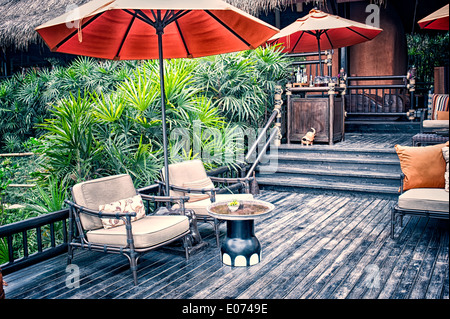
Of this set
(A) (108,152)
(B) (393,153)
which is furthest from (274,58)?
(A) (108,152)

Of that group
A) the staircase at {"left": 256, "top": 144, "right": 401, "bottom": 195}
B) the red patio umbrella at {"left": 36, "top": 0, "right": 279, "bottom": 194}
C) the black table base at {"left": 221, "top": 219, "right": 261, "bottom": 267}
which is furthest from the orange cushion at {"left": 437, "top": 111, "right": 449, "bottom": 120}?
the black table base at {"left": 221, "top": 219, "right": 261, "bottom": 267}

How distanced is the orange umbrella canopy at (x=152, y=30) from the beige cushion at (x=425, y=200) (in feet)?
7.25

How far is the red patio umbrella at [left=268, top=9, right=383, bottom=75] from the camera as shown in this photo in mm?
7264

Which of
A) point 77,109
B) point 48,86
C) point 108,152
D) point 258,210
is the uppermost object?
point 48,86

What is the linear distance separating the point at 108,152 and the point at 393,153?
4505 millimetres

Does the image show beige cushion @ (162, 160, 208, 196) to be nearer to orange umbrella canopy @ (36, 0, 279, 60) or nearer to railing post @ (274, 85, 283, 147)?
orange umbrella canopy @ (36, 0, 279, 60)

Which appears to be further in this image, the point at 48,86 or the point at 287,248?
the point at 48,86

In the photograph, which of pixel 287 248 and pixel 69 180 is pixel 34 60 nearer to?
pixel 69 180

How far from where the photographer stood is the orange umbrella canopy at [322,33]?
7262 mm

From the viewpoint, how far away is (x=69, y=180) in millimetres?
4848

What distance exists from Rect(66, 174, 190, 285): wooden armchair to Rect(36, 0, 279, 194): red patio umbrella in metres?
0.50

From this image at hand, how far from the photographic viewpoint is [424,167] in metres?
4.77

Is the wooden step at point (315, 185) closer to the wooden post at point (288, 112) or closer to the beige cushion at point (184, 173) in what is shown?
the wooden post at point (288, 112)

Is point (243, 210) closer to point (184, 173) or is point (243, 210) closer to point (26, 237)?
point (184, 173)
